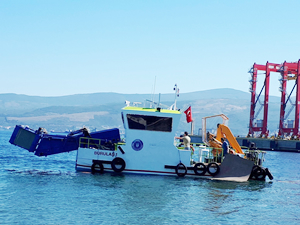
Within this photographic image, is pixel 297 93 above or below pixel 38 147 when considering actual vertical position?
above

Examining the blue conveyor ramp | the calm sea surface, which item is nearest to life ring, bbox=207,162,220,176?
the calm sea surface

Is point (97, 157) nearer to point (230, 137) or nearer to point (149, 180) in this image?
point (149, 180)

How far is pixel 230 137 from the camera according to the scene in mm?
24859

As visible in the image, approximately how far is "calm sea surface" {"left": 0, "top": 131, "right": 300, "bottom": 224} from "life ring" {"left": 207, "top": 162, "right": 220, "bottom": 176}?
65 cm

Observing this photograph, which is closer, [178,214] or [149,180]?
[178,214]

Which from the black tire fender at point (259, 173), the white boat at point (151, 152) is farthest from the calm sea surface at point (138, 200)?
the white boat at point (151, 152)

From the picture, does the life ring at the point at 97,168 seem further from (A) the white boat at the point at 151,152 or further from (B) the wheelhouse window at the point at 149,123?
(B) the wheelhouse window at the point at 149,123

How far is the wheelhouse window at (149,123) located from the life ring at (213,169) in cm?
280

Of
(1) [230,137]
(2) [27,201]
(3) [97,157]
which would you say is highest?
(1) [230,137]

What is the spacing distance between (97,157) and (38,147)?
11.0 feet

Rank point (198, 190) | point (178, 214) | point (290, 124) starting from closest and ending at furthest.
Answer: point (178, 214) < point (198, 190) < point (290, 124)

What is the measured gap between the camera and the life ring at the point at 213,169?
2281 centimetres

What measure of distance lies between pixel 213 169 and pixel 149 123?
13.4 feet

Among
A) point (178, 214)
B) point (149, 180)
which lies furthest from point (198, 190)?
point (178, 214)
